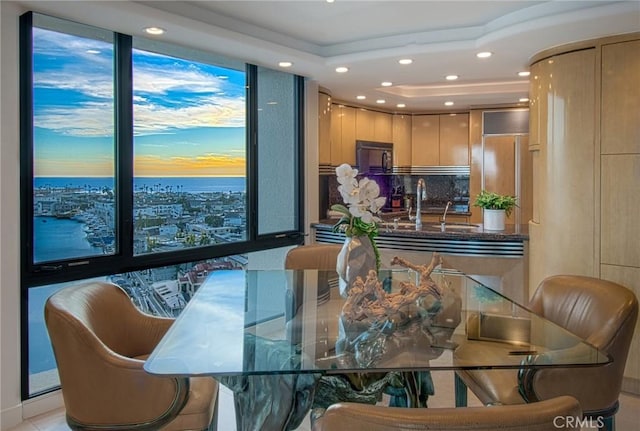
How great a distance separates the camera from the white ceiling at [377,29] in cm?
317

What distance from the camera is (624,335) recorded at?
2082 mm

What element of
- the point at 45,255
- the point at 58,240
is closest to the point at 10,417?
the point at 45,255

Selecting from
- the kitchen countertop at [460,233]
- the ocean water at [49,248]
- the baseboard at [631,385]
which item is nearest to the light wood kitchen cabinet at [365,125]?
the kitchen countertop at [460,233]

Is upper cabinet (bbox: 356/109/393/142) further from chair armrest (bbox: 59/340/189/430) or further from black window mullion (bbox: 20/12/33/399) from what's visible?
chair armrest (bbox: 59/340/189/430)

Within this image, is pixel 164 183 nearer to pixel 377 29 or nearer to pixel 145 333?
pixel 145 333

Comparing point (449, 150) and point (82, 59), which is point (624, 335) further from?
point (449, 150)

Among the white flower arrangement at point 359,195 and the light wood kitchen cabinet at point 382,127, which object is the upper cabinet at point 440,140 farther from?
the white flower arrangement at point 359,195

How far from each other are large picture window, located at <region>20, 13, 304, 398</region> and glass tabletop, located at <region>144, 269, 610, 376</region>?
3.70ft

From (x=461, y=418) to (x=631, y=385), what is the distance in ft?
10.1

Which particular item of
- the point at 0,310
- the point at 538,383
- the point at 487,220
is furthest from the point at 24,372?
the point at 487,220

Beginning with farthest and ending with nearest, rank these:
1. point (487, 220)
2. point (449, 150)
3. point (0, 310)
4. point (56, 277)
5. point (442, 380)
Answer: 1. point (449, 150)
2. point (487, 220)
3. point (442, 380)
4. point (56, 277)
5. point (0, 310)

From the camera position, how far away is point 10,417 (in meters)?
2.93

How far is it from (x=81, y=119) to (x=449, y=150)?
512 cm

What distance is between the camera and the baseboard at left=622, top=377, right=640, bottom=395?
11.2ft
